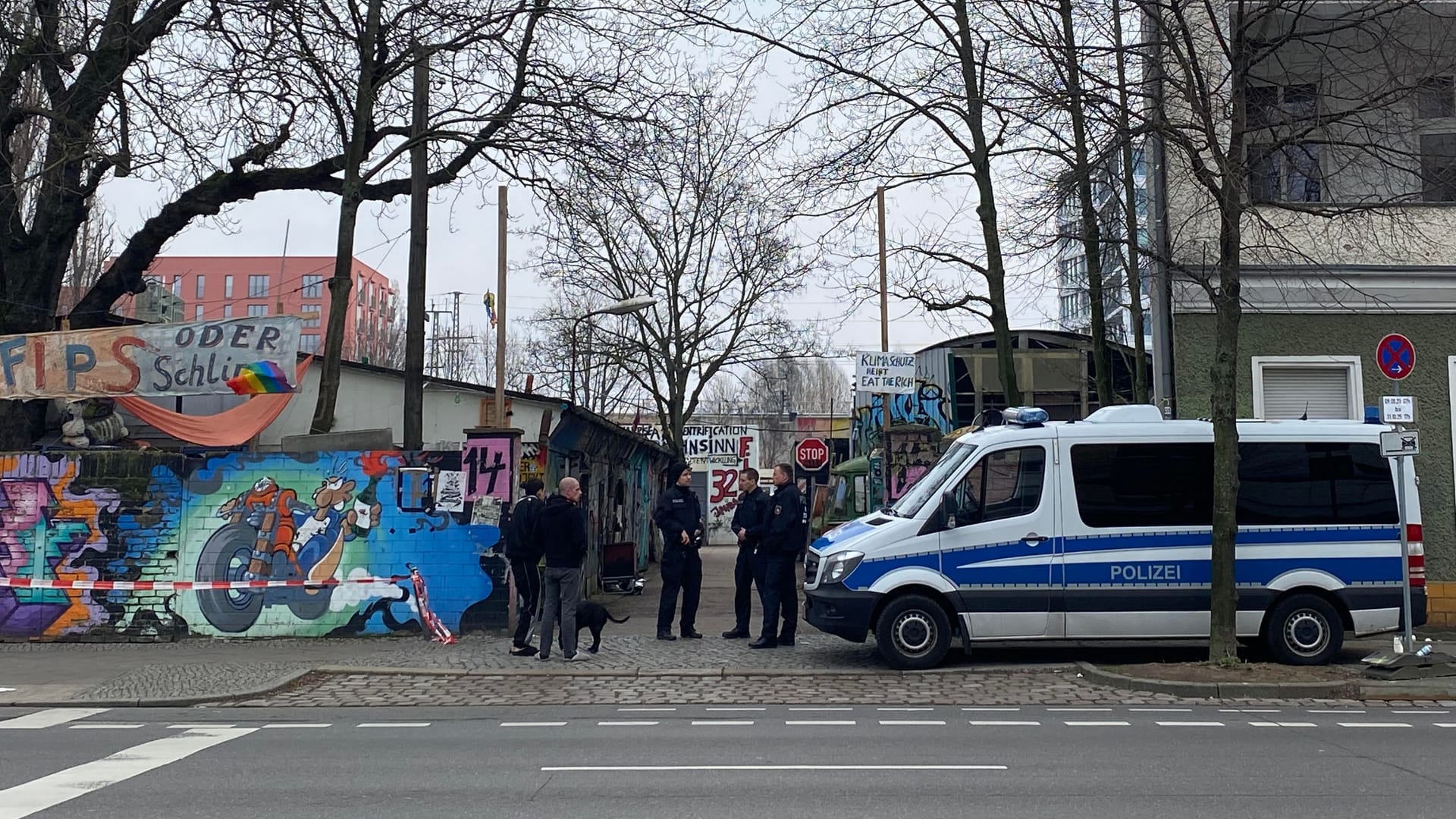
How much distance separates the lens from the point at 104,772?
7469 millimetres

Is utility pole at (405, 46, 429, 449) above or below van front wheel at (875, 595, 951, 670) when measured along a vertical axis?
above

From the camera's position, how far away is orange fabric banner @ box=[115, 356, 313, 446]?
642 inches

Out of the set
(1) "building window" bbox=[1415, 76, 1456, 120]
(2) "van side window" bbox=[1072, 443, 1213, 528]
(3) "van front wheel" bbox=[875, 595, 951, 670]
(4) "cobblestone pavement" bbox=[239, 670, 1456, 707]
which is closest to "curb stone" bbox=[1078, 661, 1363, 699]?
(4) "cobblestone pavement" bbox=[239, 670, 1456, 707]

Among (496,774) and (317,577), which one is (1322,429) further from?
(317,577)

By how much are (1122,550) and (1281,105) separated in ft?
18.3

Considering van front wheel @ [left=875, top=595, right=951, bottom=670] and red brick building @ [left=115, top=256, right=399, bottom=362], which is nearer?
van front wheel @ [left=875, top=595, right=951, bottom=670]

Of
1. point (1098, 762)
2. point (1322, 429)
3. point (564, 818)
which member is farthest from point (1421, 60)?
point (564, 818)

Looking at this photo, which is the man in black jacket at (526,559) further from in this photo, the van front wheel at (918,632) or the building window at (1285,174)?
the building window at (1285,174)

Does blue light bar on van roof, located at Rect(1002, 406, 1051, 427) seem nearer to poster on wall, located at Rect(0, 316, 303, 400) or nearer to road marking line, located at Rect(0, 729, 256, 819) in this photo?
road marking line, located at Rect(0, 729, 256, 819)

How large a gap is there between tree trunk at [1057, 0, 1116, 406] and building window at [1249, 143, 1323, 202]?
5.29ft

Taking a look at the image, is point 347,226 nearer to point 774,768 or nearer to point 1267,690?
point 774,768

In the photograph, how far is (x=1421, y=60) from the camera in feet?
41.1

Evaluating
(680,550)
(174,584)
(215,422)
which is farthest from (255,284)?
(680,550)

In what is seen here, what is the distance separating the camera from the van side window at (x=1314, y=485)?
12.1m
